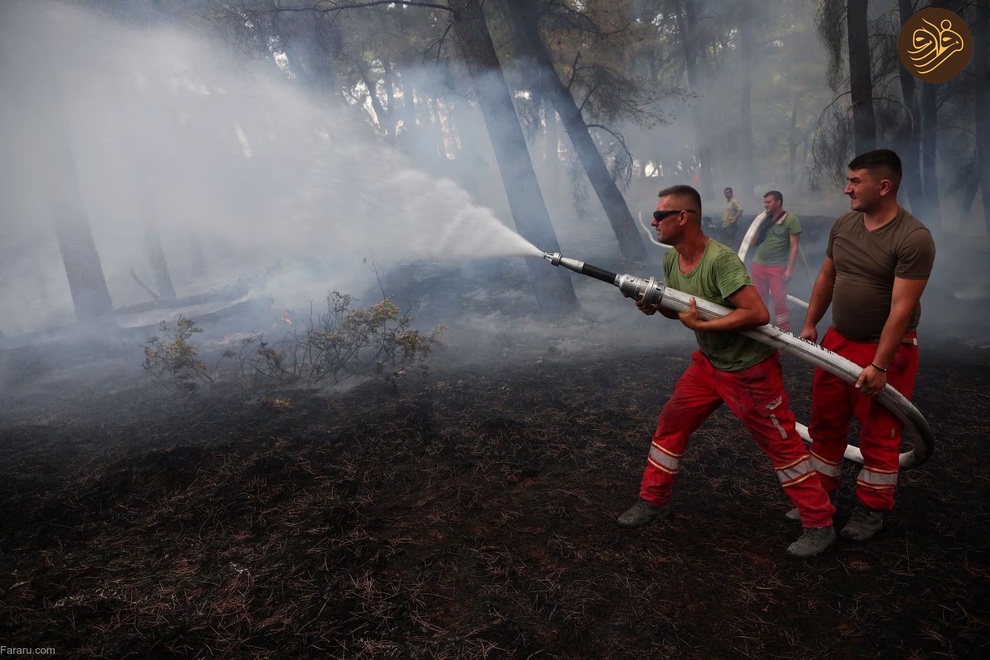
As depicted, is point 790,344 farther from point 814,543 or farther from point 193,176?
point 193,176

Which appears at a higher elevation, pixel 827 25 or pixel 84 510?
pixel 827 25

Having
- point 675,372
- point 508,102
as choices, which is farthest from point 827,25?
point 675,372

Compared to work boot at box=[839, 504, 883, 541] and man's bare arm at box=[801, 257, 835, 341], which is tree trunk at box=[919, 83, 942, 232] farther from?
work boot at box=[839, 504, 883, 541]

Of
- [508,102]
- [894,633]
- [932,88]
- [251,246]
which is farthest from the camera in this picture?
[251,246]

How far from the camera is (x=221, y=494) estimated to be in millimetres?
4016

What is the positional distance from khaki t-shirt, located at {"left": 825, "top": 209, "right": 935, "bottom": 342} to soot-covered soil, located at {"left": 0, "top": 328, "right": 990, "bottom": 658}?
131cm

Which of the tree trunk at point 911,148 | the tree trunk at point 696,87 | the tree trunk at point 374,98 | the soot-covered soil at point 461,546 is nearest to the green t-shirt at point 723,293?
the soot-covered soil at point 461,546

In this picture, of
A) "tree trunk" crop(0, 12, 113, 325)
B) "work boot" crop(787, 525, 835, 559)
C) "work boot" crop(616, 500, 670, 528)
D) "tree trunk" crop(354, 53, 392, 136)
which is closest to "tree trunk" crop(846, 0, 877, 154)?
"work boot" crop(787, 525, 835, 559)

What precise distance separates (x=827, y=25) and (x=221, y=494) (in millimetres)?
13277

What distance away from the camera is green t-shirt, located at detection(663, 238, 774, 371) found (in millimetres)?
2938

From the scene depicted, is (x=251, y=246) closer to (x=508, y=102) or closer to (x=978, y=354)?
(x=508, y=102)

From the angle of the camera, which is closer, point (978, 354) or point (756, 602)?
point (756, 602)
